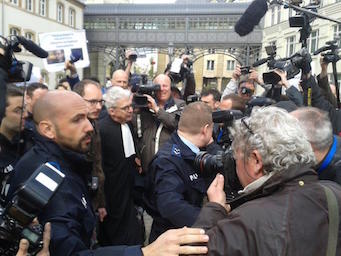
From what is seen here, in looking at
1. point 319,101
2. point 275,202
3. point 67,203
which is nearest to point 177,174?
point 67,203

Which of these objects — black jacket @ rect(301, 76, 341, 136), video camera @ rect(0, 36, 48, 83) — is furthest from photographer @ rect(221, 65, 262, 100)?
video camera @ rect(0, 36, 48, 83)

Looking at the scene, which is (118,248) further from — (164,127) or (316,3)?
(316,3)

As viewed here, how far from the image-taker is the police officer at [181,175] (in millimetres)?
2258

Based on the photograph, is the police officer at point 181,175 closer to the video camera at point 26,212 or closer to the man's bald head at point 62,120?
the man's bald head at point 62,120

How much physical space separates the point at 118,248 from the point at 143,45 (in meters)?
25.7

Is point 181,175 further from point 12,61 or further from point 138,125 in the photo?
point 138,125

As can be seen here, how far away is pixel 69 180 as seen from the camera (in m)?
1.87

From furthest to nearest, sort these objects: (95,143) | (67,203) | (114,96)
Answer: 1. (114,96)
2. (95,143)
3. (67,203)

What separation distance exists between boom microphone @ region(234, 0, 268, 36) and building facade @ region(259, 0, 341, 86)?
16.0 m

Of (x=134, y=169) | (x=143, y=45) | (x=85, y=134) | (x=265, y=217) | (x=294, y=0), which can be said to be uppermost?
(x=143, y=45)

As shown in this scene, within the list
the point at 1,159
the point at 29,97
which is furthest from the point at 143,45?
the point at 1,159

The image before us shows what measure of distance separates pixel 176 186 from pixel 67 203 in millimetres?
829

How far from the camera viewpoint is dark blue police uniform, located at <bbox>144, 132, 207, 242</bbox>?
224 centimetres

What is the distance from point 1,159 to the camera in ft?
8.59
